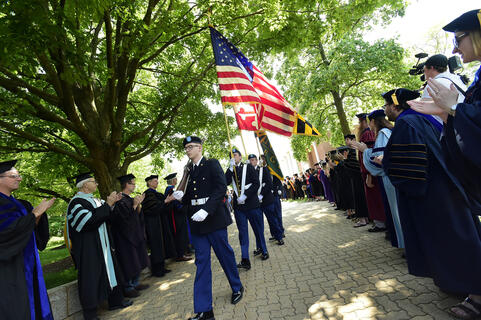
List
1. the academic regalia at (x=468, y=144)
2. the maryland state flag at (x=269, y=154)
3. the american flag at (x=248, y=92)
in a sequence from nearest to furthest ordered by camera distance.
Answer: the academic regalia at (x=468, y=144), the american flag at (x=248, y=92), the maryland state flag at (x=269, y=154)

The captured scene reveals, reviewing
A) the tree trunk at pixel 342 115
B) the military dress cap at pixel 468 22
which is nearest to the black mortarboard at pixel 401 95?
the military dress cap at pixel 468 22

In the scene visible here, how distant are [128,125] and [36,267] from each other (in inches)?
369

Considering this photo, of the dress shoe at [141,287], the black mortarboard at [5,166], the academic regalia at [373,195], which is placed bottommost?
the dress shoe at [141,287]

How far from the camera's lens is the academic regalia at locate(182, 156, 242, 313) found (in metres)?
3.65

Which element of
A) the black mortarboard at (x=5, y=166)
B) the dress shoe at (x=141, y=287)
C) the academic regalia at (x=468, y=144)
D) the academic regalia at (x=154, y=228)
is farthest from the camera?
the academic regalia at (x=154, y=228)

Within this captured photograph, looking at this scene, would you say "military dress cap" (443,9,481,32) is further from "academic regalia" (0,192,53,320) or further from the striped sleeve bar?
"academic regalia" (0,192,53,320)

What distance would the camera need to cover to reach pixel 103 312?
4848mm

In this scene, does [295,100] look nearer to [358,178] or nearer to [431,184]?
[358,178]

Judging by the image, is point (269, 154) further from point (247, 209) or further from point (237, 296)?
point (237, 296)

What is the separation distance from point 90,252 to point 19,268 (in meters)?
1.35

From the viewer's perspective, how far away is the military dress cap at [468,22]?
2.05 metres

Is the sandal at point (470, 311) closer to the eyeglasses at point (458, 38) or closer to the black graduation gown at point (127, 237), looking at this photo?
the eyeglasses at point (458, 38)

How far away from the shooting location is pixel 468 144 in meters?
1.98

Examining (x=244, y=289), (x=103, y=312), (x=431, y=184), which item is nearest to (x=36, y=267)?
(x=103, y=312)
